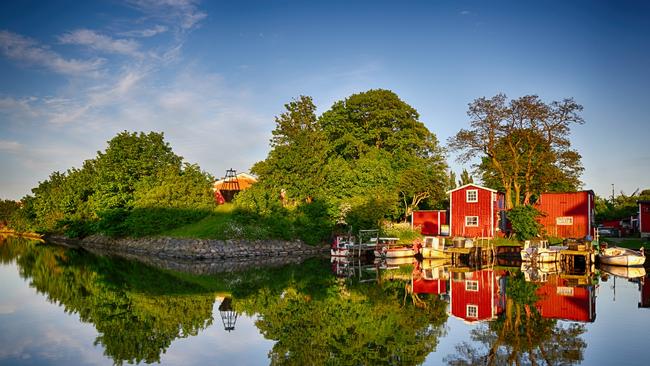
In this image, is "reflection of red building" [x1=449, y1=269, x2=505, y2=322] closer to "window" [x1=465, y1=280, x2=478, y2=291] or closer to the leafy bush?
"window" [x1=465, y1=280, x2=478, y2=291]

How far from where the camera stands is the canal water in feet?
46.2

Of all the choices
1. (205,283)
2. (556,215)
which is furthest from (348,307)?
(556,215)

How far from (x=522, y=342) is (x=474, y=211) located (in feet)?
114

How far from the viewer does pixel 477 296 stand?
77.2 ft

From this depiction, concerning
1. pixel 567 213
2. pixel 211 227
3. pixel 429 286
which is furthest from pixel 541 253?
pixel 211 227

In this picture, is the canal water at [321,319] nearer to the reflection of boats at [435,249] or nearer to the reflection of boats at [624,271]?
the reflection of boats at [624,271]

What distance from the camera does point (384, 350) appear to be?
47.3ft

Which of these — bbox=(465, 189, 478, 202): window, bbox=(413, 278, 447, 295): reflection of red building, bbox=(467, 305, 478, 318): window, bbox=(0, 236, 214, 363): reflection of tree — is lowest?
bbox=(0, 236, 214, 363): reflection of tree

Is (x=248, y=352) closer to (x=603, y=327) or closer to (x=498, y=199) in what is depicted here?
(x=603, y=327)

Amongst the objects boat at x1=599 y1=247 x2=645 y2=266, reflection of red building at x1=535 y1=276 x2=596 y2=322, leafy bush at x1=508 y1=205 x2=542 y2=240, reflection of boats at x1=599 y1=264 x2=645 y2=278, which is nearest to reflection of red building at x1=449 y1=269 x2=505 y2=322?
reflection of red building at x1=535 y1=276 x2=596 y2=322

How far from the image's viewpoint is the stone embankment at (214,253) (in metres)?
38.6

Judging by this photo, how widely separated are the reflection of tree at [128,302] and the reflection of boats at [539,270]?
739 inches

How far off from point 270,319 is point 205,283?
1014 cm

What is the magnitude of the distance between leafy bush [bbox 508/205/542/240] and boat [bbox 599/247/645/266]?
652cm
